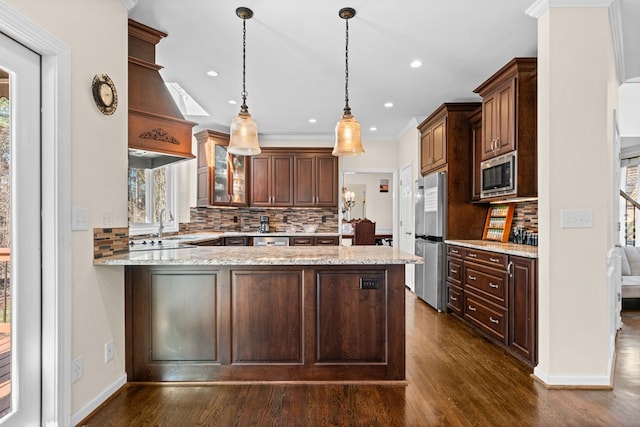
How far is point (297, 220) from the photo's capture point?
600 centimetres

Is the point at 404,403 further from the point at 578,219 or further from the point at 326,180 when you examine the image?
the point at 326,180

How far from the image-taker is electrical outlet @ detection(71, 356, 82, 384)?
1875 mm

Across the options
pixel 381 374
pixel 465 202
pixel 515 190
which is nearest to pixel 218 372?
pixel 381 374

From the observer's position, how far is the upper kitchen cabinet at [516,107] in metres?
2.91

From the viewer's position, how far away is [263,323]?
2340mm

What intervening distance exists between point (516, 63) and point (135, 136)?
123 inches

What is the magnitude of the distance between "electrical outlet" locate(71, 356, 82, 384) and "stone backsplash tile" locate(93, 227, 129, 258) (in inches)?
23.2

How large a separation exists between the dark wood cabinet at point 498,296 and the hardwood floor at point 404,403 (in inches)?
9.9

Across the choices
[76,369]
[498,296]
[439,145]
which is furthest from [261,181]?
[76,369]

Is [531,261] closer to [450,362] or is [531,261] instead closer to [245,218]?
[450,362]

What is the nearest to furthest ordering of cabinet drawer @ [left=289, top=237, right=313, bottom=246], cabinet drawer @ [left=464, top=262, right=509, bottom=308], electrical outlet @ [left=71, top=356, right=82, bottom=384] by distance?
electrical outlet @ [left=71, top=356, right=82, bottom=384] < cabinet drawer @ [left=464, top=262, right=509, bottom=308] < cabinet drawer @ [left=289, top=237, right=313, bottom=246]

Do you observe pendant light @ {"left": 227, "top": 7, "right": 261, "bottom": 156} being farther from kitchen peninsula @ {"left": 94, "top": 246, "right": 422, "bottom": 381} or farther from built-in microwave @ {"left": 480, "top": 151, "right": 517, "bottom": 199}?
built-in microwave @ {"left": 480, "top": 151, "right": 517, "bottom": 199}

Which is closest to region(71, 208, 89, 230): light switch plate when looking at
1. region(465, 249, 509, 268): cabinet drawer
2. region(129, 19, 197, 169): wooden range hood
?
region(129, 19, 197, 169): wooden range hood

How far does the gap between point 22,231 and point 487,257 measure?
3.40 metres
